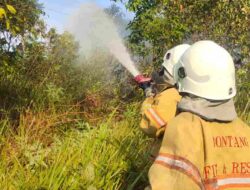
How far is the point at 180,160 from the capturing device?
238 centimetres

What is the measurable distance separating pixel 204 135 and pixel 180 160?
19 centimetres

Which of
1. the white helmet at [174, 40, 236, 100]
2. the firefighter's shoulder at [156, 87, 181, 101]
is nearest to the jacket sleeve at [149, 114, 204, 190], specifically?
the white helmet at [174, 40, 236, 100]

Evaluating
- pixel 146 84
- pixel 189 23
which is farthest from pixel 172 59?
pixel 189 23

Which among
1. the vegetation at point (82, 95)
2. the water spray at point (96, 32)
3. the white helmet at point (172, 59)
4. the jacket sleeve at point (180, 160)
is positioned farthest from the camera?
the water spray at point (96, 32)

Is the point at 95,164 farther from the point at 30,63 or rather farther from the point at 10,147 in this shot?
the point at 30,63

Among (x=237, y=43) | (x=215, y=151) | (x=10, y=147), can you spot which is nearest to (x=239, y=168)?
(x=215, y=151)

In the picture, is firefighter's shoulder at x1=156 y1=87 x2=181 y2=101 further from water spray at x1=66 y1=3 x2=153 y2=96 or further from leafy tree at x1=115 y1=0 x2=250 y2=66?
leafy tree at x1=115 y1=0 x2=250 y2=66

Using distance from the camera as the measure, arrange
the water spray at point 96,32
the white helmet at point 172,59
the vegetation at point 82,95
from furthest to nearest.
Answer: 1. the water spray at point 96,32
2. the vegetation at point 82,95
3. the white helmet at point 172,59

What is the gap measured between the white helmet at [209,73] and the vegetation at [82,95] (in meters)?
1.74

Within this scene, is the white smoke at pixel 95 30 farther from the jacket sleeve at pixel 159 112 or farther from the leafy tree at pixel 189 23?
the jacket sleeve at pixel 159 112

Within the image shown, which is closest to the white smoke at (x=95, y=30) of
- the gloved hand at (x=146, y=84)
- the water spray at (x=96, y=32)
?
the water spray at (x=96, y=32)

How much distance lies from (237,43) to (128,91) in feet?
6.26

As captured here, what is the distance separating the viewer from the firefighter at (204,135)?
2.39 m

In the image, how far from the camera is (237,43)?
26.2ft
